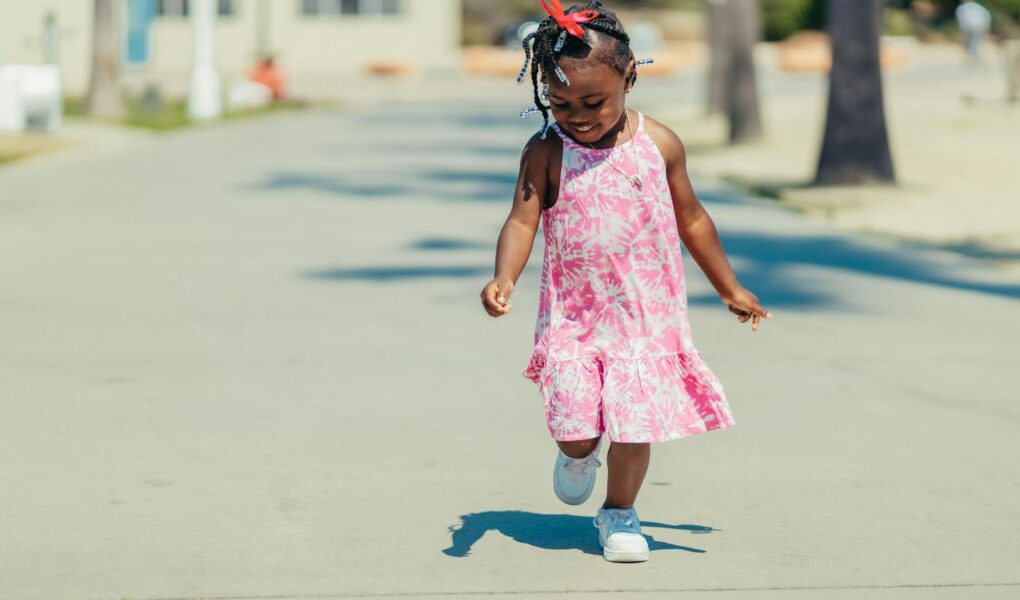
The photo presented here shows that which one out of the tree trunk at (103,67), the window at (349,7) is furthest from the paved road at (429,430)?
the window at (349,7)

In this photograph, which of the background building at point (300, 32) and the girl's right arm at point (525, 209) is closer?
the girl's right arm at point (525, 209)

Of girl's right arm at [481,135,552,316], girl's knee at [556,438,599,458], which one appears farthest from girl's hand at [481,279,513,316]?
girl's knee at [556,438,599,458]

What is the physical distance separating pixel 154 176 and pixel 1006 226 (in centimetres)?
898

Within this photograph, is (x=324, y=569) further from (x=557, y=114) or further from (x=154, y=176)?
(x=154, y=176)

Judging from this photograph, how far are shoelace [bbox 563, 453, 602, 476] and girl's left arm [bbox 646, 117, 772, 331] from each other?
22.7 inches

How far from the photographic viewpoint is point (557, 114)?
4.73m

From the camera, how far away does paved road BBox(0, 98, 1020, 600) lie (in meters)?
4.83

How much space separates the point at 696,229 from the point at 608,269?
1.06ft

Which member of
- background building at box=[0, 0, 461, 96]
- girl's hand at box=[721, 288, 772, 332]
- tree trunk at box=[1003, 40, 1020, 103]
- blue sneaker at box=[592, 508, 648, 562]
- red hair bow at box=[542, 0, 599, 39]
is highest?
red hair bow at box=[542, 0, 599, 39]

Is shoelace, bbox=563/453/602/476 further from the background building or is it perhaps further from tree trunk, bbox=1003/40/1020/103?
the background building

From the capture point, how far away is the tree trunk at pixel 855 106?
56.8ft

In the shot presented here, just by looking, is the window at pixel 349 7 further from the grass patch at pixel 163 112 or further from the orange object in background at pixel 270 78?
the grass patch at pixel 163 112

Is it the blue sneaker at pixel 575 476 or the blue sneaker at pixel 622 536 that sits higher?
the blue sneaker at pixel 575 476

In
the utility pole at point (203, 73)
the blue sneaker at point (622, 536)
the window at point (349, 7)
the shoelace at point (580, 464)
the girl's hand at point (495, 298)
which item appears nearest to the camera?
the girl's hand at point (495, 298)
